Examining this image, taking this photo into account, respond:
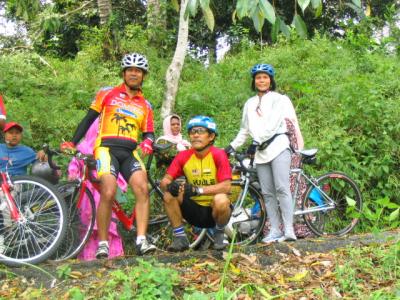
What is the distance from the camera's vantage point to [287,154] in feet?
17.2

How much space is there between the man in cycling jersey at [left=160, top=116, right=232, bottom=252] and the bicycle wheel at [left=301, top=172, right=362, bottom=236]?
4.92 ft

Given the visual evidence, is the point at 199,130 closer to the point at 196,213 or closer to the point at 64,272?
the point at 196,213

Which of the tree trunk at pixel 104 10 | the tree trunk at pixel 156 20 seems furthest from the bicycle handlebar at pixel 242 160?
the tree trunk at pixel 104 10

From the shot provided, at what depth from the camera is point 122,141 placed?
4.84 metres

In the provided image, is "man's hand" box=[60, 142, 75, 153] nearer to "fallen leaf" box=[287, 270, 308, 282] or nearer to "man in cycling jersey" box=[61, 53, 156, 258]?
"man in cycling jersey" box=[61, 53, 156, 258]

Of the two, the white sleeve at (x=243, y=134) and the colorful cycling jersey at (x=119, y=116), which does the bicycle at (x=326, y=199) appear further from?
the colorful cycling jersey at (x=119, y=116)

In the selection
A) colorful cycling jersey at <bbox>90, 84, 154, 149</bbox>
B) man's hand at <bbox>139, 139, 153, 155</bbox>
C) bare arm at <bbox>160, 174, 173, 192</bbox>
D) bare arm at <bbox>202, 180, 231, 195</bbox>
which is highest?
colorful cycling jersey at <bbox>90, 84, 154, 149</bbox>

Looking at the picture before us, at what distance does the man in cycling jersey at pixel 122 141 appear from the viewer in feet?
15.1

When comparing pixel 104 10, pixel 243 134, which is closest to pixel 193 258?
pixel 243 134

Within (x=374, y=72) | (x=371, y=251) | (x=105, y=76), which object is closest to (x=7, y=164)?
(x=371, y=251)

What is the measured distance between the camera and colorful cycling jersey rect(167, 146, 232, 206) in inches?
191

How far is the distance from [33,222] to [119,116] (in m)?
1.28

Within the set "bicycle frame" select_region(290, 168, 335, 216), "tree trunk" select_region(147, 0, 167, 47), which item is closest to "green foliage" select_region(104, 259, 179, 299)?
"bicycle frame" select_region(290, 168, 335, 216)

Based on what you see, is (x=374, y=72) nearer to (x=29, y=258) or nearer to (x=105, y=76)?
(x=105, y=76)
